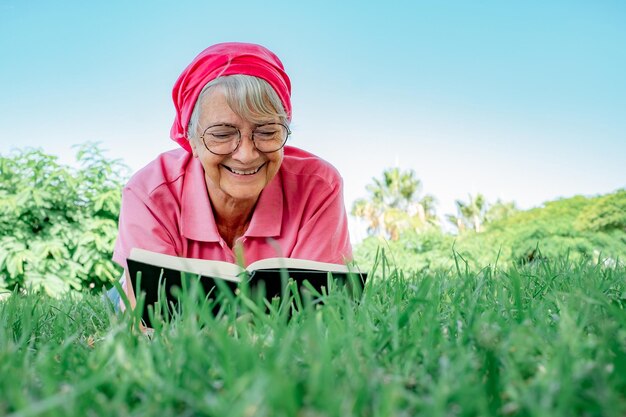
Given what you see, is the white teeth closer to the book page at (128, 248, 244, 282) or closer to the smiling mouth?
the smiling mouth

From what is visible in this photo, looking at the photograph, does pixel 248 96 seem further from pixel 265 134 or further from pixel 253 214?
pixel 253 214

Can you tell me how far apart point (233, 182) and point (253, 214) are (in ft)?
1.03

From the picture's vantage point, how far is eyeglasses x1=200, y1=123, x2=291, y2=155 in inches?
128

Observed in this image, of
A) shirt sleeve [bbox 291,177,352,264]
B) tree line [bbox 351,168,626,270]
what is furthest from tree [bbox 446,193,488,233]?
shirt sleeve [bbox 291,177,352,264]

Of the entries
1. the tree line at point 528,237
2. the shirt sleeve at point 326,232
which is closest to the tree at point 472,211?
the tree line at point 528,237

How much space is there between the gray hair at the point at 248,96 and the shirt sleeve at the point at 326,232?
26.4 inches

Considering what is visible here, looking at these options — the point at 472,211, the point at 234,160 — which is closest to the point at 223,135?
the point at 234,160

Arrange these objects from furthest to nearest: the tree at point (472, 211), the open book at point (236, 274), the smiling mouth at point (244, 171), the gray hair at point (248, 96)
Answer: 1. the tree at point (472, 211)
2. the smiling mouth at point (244, 171)
3. the gray hair at point (248, 96)
4. the open book at point (236, 274)

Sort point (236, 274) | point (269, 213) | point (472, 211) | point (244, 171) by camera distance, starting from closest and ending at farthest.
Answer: point (236, 274) < point (244, 171) < point (269, 213) < point (472, 211)

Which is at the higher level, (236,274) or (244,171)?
(244,171)

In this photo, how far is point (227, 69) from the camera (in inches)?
128

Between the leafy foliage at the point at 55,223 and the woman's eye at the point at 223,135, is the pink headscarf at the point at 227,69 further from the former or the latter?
the leafy foliage at the point at 55,223

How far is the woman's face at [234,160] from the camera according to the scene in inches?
127

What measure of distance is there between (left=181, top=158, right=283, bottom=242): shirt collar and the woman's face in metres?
0.09
